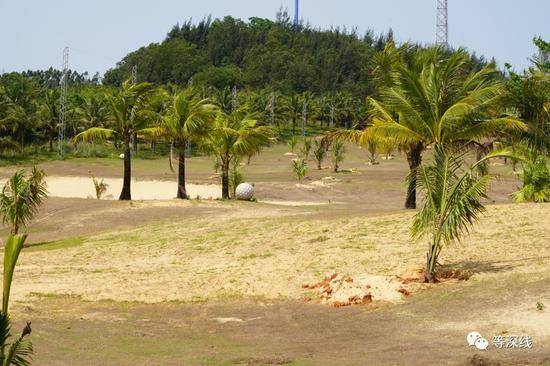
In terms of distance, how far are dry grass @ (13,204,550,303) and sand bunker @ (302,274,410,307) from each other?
1.04m

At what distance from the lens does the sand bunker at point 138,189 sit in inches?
1795

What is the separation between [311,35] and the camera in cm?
18550

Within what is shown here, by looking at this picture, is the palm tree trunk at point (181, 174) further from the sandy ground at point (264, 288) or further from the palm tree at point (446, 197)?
the palm tree at point (446, 197)

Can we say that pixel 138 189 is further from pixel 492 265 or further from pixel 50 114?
pixel 50 114

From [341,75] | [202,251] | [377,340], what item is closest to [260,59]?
[341,75]

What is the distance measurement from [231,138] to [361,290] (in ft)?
71.7

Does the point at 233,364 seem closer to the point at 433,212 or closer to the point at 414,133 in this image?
the point at 433,212

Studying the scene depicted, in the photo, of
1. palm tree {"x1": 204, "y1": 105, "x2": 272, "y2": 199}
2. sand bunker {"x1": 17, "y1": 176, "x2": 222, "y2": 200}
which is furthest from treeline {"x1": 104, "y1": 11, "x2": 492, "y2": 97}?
palm tree {"x1": 204, "y1": 105, "x2": 272, "y2": 199}

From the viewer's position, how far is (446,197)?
16.8m

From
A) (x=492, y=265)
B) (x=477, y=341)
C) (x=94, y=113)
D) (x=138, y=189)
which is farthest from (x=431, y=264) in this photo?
(x=94, y=113)

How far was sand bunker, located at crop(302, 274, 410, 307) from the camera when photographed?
16672mm

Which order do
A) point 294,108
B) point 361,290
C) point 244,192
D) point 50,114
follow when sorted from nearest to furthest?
1. point 361,290
2. point 244,192
3. point 50,114
4. point 294,108

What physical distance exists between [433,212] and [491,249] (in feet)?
11.7

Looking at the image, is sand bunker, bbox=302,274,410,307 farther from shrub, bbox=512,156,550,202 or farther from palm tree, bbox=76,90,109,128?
palm tree, bbox=76,90,109,128
